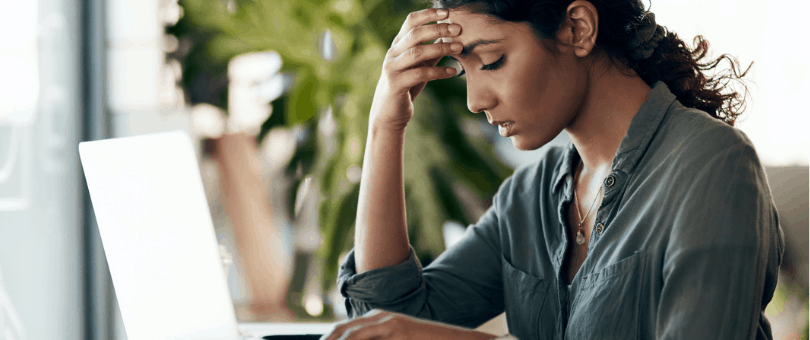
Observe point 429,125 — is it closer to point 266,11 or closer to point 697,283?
point 266,11

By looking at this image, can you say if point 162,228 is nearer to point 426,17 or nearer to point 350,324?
point 350,324

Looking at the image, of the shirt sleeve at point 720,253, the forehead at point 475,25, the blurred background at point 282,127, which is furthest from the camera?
the blurred background at point 282,127

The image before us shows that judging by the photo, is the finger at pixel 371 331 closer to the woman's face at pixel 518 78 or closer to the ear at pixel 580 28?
the woman's face at pixel 518 78

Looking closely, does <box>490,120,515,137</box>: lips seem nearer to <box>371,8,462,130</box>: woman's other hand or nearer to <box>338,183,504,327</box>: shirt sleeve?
<box>371,8,462,130</box>: woman's other hand

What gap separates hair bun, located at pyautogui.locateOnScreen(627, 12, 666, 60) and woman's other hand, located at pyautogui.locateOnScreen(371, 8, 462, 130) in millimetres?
252

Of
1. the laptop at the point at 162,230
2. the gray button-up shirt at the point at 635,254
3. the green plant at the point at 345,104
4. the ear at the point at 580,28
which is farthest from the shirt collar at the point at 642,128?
the green plant at the point at 345,104

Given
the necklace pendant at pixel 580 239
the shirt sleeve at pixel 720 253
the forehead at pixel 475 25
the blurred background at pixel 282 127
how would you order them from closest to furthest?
the shirt sleeve at pixel 720 253 < the forehead at pixel 475 25 < the necklace pendant at pixel 580 239 < the blurred background at pixel 282 127

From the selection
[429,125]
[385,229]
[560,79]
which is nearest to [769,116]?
[429,125]

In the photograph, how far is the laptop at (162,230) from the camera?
0.61 m

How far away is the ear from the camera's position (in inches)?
28.3

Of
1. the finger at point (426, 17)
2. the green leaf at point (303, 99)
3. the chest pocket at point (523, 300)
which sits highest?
the finger at point (426, 17)

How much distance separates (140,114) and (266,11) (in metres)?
0.52

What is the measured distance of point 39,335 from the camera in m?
1.37

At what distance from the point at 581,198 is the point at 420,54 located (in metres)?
A: 0.34
